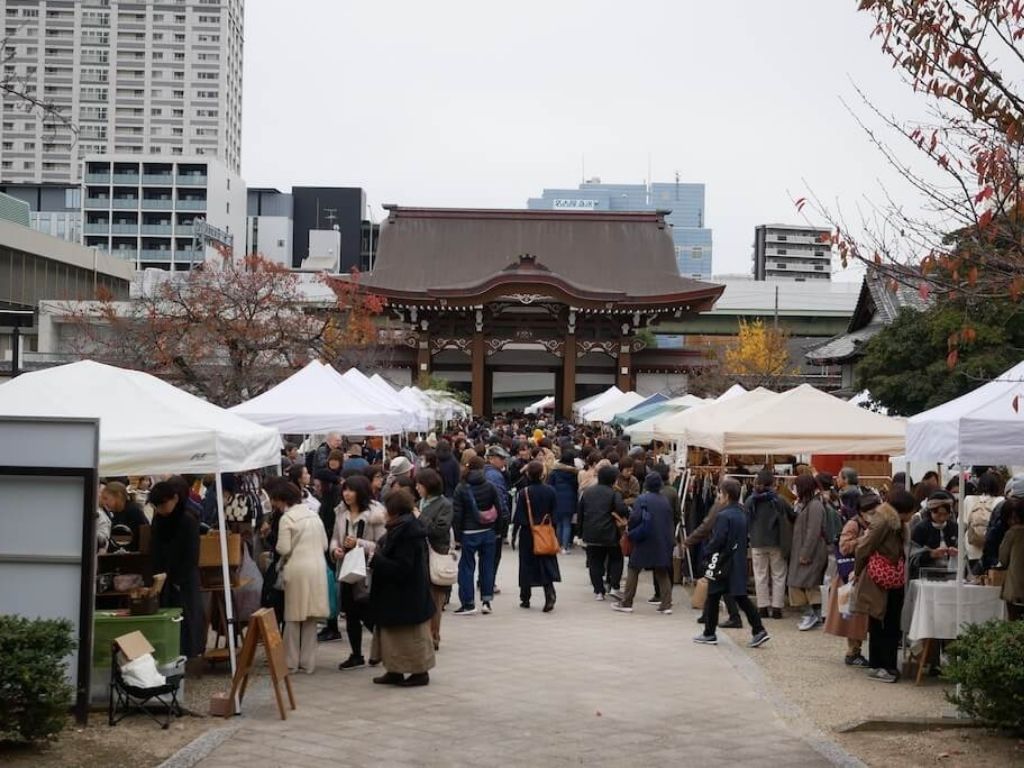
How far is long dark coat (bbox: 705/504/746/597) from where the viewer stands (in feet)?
35.1

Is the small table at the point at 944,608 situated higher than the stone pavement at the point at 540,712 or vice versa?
the small table at the point at 944,608

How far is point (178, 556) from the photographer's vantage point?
29.0 feet

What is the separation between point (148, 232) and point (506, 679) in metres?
79.7

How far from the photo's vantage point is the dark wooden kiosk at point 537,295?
41625mm

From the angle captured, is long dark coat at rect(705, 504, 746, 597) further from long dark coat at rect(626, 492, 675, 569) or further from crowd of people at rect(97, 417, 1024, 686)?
long dark coat at rect(626, 492, 675, 569)

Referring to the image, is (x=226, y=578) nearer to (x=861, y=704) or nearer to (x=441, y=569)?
(x=441, y=569)

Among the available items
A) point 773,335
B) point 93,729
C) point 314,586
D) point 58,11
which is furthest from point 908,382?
point 58,11

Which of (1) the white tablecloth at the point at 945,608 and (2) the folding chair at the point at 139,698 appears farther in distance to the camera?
(1) the white tablecloth at the point at 945,608

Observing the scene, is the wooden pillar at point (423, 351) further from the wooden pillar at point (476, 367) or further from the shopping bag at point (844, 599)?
the shopping bag at point (844, 599)

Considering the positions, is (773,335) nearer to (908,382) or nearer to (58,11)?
(908,382)

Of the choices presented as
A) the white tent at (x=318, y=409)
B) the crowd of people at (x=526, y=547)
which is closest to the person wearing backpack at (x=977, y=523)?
the crowd of people at (x=526, y=547)

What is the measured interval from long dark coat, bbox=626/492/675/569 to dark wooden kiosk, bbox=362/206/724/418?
28431 millimetres

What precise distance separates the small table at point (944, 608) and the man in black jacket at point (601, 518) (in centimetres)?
451

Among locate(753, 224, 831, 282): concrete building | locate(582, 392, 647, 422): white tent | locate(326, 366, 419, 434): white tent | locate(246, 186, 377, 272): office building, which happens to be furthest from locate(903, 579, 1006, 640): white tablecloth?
locate(753, 224, 831, 282): concrete building
